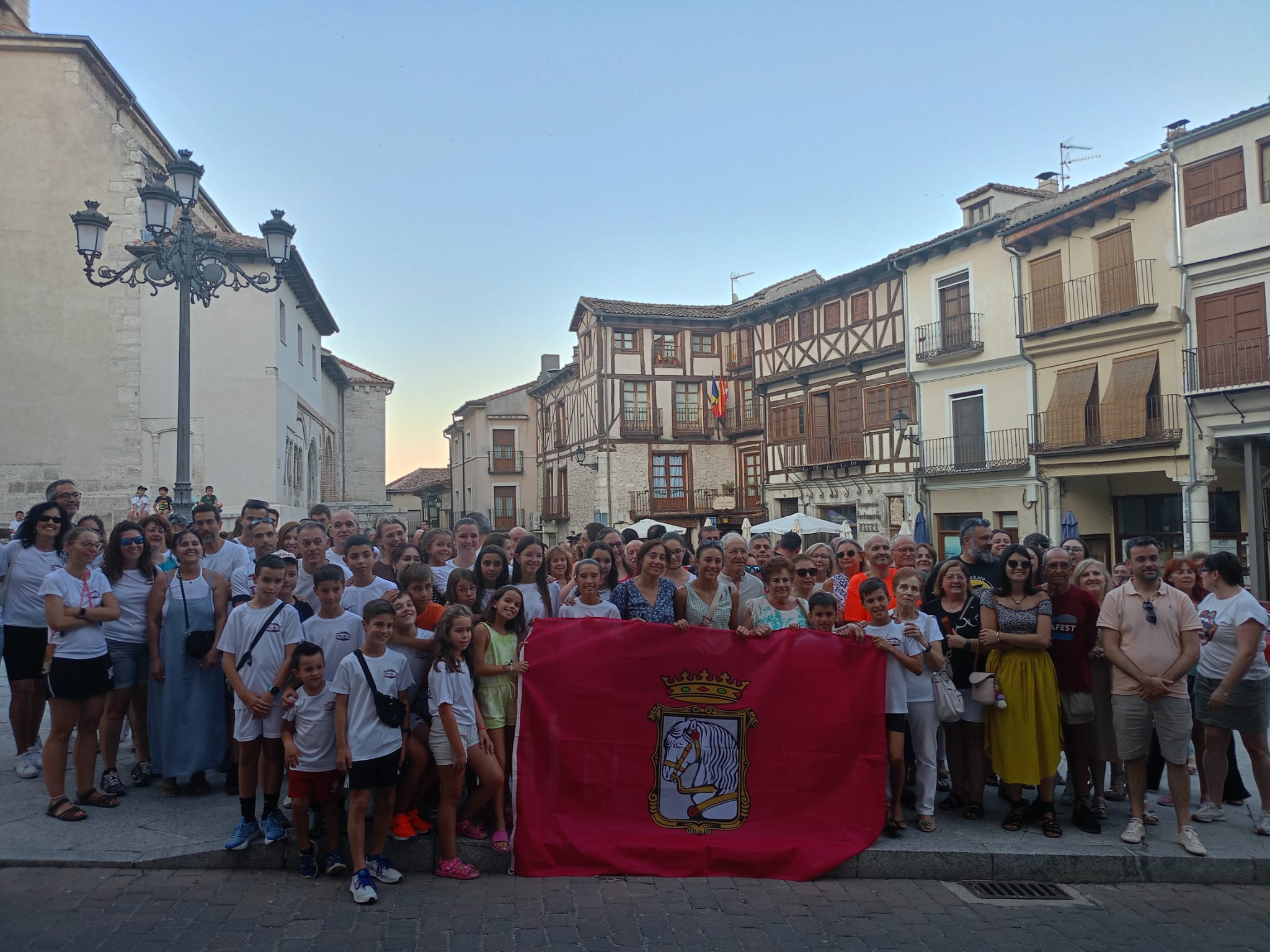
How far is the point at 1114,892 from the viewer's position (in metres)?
5.39

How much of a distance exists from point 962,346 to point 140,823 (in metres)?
24.2

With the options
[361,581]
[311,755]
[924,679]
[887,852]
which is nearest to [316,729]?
[311,755]

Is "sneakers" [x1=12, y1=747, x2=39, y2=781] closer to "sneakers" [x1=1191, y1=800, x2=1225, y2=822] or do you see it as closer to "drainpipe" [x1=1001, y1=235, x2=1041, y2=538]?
"sneakers" [x1=1191, y1=800, x2=1225, y2=822]

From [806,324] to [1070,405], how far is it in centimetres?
1169

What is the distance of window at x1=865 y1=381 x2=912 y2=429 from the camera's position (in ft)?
92.6

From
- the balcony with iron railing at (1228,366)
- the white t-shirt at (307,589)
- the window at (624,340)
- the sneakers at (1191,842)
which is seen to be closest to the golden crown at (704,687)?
the white t-shirt at (307,589)

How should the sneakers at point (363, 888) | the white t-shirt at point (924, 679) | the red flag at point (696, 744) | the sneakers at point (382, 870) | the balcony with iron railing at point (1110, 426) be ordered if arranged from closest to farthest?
the sneakers at point (363, 888) < the sneakers at point (382, 870) < the red flag at point (696, 744) < the white t-shirt at point (924, 679) < the balcony with iron railing at point (1110, 426)

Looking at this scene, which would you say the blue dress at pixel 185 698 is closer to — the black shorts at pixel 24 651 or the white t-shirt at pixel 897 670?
the black shorts at pixel 24 651

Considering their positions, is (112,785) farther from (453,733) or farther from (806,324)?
(806,324)

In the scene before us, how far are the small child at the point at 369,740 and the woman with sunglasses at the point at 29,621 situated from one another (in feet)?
10.1

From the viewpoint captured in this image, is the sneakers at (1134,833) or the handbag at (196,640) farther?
the handbag at (196,640)

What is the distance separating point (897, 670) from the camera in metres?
6.03

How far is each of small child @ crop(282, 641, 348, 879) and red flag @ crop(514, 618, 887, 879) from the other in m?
1.13

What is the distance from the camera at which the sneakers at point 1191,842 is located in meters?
5.61
